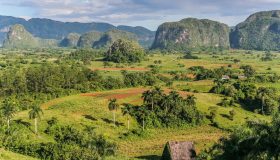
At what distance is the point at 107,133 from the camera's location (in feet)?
273

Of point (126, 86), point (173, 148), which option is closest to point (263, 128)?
point (173, 148)

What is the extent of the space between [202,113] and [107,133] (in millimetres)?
25195

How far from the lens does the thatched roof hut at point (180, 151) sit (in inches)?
2469

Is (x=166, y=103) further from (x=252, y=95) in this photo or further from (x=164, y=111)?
(x=252, y=95)

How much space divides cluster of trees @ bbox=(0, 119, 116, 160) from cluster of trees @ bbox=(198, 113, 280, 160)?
25.5 metres

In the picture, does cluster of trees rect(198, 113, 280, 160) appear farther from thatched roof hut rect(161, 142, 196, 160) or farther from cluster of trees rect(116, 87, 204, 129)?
cluster of trees rect(116, 87, 204, 129)

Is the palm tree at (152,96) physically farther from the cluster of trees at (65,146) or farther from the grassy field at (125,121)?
the cluster of trees at (65,146)

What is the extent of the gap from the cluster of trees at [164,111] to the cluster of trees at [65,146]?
63.9 ft

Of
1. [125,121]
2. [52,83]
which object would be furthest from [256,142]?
[52,83]

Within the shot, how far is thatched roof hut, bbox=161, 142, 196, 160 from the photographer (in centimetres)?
6272

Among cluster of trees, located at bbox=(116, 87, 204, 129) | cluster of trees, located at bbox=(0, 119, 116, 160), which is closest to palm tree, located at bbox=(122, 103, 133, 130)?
cluster of trees, located at bbox=(116, 87, 204, 129)

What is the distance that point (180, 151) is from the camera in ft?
208

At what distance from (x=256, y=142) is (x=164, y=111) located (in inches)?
2443

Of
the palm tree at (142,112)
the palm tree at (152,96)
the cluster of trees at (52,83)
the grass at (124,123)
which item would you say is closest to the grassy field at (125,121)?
the grass at (124,123)
